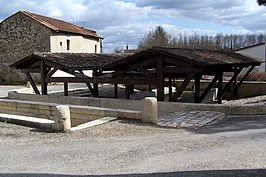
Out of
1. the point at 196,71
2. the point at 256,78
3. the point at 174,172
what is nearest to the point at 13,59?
the point at 256,78

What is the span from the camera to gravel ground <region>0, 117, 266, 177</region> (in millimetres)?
5352

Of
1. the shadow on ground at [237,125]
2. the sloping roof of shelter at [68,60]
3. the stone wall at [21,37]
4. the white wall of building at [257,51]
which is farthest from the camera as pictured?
the white wall of building at [257,51]

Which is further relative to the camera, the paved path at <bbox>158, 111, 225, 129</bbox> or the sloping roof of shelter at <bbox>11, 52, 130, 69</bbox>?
the sloping roof of shelter at <bbox>11, 52, 130, 69</bbox>

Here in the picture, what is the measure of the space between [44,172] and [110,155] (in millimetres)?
1456

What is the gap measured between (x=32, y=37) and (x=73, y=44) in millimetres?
4176

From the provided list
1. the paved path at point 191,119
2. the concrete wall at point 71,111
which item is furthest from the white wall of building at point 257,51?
the concrete wall at point 71,111

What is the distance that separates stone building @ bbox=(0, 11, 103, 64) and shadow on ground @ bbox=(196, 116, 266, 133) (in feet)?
79.1

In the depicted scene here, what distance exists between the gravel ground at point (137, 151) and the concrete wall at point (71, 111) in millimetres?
981

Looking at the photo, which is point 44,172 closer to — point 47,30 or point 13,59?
point 47,30

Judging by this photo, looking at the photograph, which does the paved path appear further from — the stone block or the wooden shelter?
the wooden shelter

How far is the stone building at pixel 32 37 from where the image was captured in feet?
101

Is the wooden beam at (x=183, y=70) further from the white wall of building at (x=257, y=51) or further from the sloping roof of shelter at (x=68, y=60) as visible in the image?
the white wall of building at (x=257, y=51)

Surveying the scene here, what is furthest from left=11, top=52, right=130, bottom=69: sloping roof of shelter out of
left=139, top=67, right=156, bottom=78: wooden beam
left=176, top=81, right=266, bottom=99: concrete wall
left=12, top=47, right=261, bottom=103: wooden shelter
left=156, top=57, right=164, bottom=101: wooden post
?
left=176, top=81, right=266, bottom=99: concrete wall

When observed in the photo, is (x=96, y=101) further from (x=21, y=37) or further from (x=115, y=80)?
(x=21, y=37)
